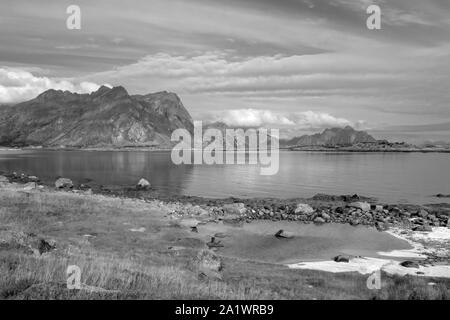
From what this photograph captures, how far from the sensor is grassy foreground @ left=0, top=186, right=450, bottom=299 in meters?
14.7

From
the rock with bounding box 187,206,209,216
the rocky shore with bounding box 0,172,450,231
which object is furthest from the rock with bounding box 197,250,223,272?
the rock with bounding box 187,206,209,216

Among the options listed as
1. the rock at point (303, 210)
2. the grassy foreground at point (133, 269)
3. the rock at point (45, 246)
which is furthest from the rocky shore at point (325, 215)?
the rock at point (45, 246)

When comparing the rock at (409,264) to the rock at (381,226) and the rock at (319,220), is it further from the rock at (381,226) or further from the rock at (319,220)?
the rock at (319,220)

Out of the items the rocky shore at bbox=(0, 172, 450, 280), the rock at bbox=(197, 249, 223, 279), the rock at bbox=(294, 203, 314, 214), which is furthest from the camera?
the rock at bbox=(294, 203, 314, 214)

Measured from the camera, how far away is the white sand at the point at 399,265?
27.9 metres

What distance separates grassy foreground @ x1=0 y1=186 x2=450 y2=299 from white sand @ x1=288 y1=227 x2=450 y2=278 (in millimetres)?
2413

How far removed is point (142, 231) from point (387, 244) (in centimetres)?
2395

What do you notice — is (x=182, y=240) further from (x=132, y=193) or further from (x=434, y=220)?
(x=132, y=193)

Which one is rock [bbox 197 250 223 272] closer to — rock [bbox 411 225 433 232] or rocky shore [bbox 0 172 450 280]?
rocky shore [bbox 0 172 450 280]

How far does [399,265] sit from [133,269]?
20.6m

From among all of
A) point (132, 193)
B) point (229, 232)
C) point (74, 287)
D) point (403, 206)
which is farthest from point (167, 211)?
point (74, 287)

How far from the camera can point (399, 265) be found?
29969mm

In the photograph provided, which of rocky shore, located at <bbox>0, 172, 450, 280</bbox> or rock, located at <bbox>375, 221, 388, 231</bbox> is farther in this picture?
rock, located at <bbox>375, 221, 388, 231</bbox>

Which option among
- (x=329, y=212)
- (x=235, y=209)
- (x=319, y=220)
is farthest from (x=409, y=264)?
(x=235, y=209)
